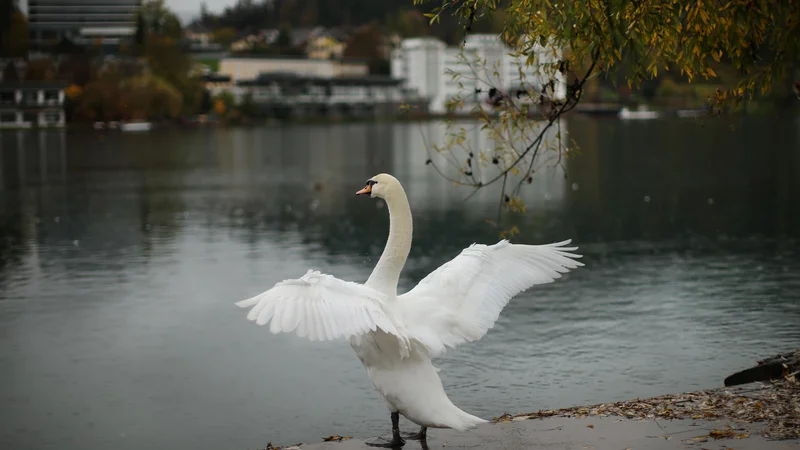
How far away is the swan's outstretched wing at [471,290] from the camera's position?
24.9ft

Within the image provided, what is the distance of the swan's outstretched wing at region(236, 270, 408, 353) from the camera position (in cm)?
655

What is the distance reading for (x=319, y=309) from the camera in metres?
6.73

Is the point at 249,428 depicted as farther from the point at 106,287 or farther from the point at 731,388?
the point at 106,287

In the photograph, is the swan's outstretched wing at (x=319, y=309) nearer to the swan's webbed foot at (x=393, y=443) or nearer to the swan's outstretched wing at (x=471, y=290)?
the swan's outstretched wing at (x=471, y=290)

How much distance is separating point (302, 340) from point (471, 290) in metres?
6.03

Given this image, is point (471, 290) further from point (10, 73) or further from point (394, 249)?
point (10, 73)

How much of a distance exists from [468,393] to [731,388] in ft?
9.90

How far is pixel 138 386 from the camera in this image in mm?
11664

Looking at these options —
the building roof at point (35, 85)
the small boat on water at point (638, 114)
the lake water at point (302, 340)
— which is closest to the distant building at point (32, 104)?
the building roof at point (35, 85)

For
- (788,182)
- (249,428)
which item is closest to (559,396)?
(249,428)

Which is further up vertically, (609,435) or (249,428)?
(609,435)

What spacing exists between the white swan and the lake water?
249 cm

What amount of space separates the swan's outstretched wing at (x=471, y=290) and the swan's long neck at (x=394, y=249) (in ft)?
0.55

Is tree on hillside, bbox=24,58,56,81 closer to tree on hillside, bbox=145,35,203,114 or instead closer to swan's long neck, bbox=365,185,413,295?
tree on hillside, bbox=145,35,203,114
